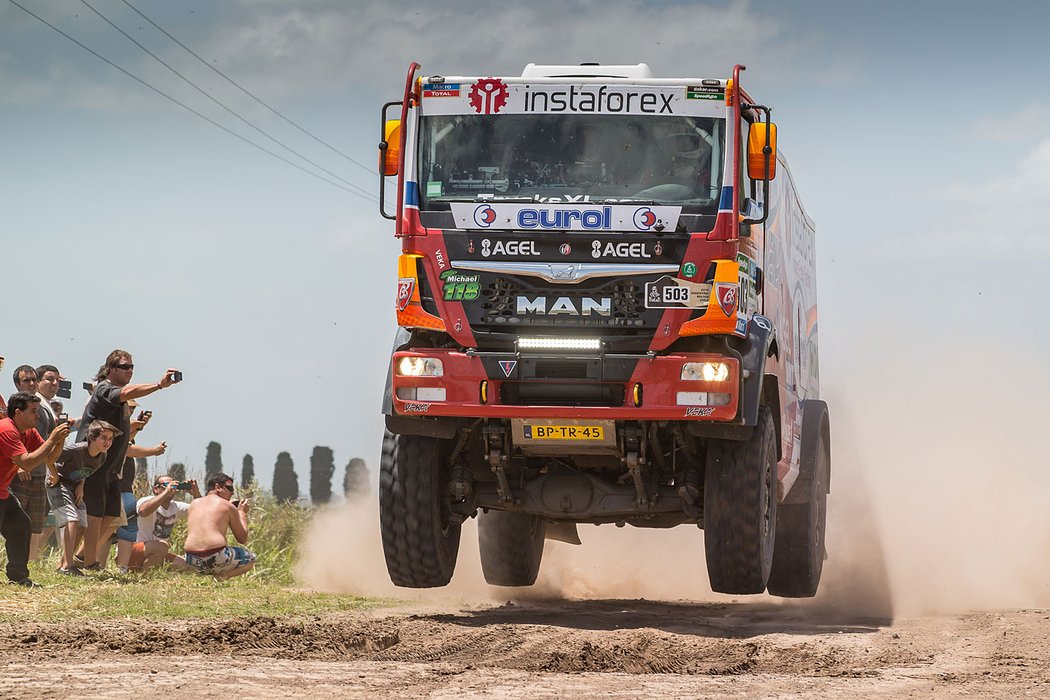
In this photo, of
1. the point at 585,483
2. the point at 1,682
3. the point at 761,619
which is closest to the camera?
the point at 1,682

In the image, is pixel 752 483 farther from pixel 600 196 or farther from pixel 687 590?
pixel 687 590

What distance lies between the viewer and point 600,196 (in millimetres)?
10461

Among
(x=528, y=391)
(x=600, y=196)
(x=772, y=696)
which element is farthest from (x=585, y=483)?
(x=772, y=696)

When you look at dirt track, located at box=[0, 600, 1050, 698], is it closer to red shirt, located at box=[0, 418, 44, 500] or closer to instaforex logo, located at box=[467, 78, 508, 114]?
red shirt, located at box=[0, 418, 44, 500]

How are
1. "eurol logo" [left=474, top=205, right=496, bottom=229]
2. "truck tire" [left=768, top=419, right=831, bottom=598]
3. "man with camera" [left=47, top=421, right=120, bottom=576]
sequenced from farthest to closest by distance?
"man with camera" [left=47, top=421, right=120, bottom=576]
"truck tire" [left=768, top=419, right=831, bottom=598]
"eurol logo" [left=474, top=205, right=496, bottom=229]

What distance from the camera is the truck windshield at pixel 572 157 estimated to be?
10.5m

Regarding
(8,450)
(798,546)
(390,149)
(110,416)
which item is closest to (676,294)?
(390,149)

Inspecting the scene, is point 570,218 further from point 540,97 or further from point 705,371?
point 705,371

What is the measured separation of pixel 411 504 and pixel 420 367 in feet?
3.45

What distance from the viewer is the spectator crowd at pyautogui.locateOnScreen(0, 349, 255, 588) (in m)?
12.2

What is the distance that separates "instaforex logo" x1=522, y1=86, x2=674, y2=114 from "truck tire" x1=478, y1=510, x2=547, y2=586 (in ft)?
13.3

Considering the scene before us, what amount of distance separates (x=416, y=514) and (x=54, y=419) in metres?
4.91

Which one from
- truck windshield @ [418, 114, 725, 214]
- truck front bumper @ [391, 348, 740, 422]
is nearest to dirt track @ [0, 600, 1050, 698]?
truck front bumper @ [391, 348, 740, 422]

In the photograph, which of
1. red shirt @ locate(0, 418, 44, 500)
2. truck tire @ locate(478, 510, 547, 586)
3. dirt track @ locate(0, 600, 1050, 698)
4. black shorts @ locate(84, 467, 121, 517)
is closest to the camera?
dirt track @ locate(0, 600, 1050, 698)
